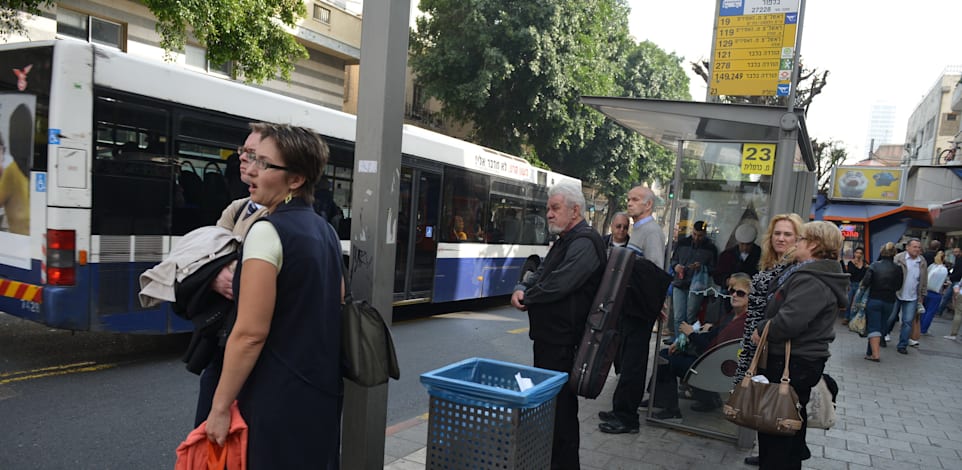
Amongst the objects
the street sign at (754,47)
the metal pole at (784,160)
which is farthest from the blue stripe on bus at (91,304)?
the street sign at (754,47)

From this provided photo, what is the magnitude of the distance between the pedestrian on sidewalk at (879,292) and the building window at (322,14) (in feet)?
52.7

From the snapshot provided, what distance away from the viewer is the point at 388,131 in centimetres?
280

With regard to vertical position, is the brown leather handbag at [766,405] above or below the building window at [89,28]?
below

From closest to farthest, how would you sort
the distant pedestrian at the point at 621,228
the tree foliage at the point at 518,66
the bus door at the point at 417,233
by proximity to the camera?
the distant pedestrian at the point at 621,228
the bus door at the point at 417,233
the tree foliage at the point at 518,66

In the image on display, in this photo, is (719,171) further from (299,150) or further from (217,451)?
(217,451)

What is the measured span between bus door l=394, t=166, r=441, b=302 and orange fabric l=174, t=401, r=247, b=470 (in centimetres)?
757

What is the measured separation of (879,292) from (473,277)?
20.8 ft

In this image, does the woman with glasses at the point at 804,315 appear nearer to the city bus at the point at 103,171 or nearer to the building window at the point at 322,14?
the city bus at the point at 103,171

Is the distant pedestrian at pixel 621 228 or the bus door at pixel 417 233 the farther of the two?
the bus door at pixel 417 233

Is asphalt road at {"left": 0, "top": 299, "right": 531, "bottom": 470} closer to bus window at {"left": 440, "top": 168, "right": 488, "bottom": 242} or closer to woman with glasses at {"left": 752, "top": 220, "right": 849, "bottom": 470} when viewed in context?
bus window at {"left": 440, "top": 168, "right": 488, "bottom": 242}

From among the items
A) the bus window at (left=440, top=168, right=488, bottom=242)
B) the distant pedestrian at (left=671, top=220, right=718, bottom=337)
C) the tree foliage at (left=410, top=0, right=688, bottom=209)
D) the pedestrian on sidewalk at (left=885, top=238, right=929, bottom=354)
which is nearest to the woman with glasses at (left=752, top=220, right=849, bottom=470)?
the distant pedestrian at (left=671, top=220, right=718, bottom=337)

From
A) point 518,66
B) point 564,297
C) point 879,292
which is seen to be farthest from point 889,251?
point 518,66

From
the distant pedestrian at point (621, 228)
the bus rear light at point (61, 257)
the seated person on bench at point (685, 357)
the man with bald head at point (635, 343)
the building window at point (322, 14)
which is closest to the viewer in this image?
the man with bald head at point (635, 343)

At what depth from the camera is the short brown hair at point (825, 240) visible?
3.60m
